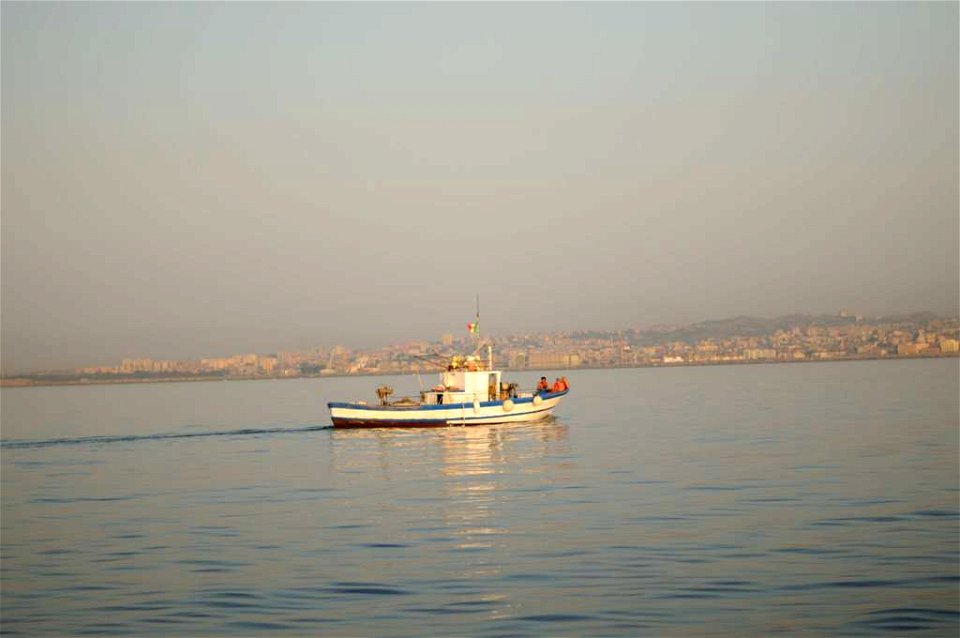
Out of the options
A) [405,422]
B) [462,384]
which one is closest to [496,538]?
Result: [405,422]

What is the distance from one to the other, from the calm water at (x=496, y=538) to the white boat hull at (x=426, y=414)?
804 centimetres

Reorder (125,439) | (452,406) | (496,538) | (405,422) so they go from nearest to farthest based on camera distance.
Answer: (496,538), (452,406), (405,422), (125,439)

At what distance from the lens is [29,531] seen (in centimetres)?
3472

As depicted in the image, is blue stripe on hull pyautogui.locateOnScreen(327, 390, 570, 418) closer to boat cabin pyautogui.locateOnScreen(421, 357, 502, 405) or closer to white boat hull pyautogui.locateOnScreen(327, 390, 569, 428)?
white boat hull pyautogui.locateOnScreen(327, 390, 569, 428)

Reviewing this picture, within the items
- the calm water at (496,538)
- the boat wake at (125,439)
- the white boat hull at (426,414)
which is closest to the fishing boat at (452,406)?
the white boat hull at (426,414)

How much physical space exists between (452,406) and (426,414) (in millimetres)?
1603

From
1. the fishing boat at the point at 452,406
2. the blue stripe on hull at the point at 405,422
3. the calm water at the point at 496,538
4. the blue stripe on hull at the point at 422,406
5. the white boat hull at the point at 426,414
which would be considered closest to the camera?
the calm water at the point at 496,538

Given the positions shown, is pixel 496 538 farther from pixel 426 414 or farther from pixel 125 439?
pixel 125 439

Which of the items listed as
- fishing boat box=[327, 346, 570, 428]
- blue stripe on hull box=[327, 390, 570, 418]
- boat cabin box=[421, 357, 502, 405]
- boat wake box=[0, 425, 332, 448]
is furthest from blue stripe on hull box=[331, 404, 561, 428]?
boat wake box=[0, 425, 332, 448]

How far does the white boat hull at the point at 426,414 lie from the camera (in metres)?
71.0

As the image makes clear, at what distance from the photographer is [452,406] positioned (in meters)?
70.8

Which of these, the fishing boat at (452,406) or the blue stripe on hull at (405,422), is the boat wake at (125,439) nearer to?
the blue stripe on hull at (405,422)

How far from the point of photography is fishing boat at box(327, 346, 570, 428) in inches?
2800

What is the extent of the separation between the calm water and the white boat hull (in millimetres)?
8043
